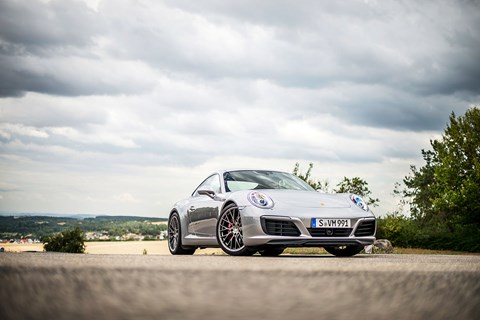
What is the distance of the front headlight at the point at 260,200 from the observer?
8.54m

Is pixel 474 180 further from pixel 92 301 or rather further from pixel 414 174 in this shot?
pixel 92 301

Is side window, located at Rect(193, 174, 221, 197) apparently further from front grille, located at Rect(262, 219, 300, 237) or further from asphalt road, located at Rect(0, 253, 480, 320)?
asphalt road, located at Rect(0, 253, 480, 320)

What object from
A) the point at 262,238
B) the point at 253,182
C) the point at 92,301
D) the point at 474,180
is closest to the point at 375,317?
the point at 92,301

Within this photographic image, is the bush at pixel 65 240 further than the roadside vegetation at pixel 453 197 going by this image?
Yes

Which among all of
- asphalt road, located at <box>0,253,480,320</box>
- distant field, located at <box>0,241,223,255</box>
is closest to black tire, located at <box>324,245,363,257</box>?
asphalt road, located at <box>0,253,480,320</box>

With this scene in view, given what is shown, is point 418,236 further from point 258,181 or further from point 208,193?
point 208,193

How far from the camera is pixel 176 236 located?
445 inches

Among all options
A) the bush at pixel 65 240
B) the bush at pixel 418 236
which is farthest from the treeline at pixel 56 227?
the bush at pixel 418 236

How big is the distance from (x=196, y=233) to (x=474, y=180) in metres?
34.9

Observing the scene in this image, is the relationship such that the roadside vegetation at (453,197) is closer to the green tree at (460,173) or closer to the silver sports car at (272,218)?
the green tree at (460,173)

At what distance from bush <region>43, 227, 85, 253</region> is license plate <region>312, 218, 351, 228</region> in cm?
4220

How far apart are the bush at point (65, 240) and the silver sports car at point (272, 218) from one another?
40.3m

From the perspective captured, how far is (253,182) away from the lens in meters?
10.2

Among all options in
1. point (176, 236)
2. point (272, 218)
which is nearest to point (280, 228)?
point (272, 218)
